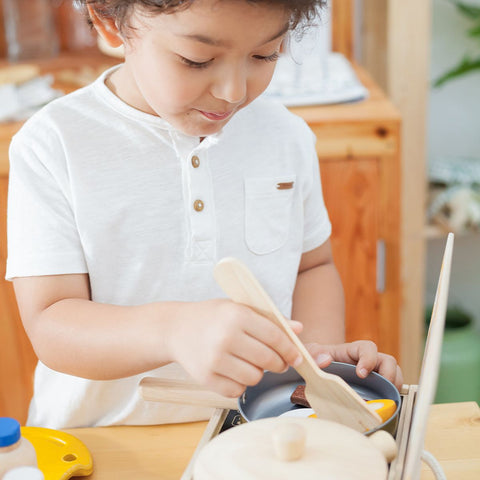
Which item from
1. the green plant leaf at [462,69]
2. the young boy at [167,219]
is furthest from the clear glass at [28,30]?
the young boy at [167,219]

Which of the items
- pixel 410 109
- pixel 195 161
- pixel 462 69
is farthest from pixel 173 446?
pixel 462 69

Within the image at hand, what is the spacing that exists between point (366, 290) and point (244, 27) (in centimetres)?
107

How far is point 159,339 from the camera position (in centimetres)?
61

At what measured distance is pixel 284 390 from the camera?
617 millimetres

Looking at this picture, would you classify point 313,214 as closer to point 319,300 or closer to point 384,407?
point 319,300

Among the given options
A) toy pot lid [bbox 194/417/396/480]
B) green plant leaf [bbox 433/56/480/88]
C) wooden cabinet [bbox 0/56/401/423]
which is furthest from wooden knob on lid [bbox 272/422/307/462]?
green plant leaf [bbox 433/56/480/88]

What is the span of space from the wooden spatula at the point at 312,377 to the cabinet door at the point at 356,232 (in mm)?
978

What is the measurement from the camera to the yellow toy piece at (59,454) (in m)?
0.64

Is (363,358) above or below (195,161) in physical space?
below

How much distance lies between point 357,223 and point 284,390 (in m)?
0.97

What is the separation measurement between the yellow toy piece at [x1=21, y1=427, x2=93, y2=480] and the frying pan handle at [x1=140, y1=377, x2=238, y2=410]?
110 millimetres

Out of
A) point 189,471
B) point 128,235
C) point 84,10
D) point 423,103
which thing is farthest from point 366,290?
point 189,471

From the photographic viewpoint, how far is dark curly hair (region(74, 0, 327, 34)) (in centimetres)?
61

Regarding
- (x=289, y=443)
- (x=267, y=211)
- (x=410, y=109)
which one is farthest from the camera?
(x=410, y=109)
